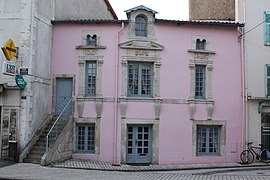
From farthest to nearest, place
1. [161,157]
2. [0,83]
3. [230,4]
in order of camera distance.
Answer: [230,4] → [161,157] → [0,83]

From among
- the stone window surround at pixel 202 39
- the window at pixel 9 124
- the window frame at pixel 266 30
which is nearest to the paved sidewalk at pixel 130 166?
the window at pixel 9 124

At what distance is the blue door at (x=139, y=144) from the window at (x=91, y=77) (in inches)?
93.1

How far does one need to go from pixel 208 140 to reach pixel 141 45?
17.6 feet

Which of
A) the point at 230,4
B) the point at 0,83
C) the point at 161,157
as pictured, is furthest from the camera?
the point at 230,4

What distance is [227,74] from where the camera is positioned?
17.2 metres

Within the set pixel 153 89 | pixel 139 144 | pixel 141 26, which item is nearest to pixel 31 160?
pixel 139 144

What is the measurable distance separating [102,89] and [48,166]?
427cm

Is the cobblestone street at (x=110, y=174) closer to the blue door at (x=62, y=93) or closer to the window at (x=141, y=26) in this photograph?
the blue door at (x=62, y=93)

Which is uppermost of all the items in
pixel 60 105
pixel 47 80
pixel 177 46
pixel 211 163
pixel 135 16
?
pixel 135 16

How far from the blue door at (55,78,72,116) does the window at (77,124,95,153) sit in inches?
42.9

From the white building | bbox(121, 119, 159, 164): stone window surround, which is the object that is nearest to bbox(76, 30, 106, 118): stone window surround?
bbox(121, 119, 159, 164): stone window surround

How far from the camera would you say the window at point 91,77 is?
16609 mm

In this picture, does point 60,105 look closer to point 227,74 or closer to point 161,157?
point 161,157

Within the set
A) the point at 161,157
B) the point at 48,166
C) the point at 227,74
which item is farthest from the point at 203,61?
the point at 48,166
